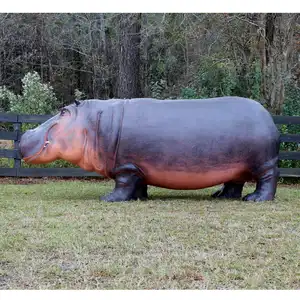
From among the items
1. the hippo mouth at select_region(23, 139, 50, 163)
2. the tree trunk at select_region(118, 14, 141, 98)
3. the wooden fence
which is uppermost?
the tree trunk at select_region(118, 14, 141, 98)

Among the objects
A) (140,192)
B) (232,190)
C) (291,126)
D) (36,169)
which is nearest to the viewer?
(140,192)

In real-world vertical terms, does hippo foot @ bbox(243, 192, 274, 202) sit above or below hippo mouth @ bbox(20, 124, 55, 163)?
below

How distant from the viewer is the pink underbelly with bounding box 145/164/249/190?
6.36 m

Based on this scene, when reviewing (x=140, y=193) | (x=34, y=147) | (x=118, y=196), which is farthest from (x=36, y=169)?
(x=118, y=196)

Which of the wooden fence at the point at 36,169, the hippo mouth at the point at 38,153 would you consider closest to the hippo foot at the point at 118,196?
the hippo mouth at the point at 38,153

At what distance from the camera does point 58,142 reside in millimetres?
6449

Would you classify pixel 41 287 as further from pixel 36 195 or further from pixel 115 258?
pixel 36 195

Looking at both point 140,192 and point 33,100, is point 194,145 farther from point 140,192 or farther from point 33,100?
point 33,100

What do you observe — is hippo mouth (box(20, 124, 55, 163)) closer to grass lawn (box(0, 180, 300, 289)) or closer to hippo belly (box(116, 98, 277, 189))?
grass lawn (box(0, 180, 300, 289))

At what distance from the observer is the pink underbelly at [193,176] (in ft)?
20.9

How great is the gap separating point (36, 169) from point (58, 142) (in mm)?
3285

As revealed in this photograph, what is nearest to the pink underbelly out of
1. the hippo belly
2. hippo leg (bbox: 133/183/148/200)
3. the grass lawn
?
the hippo belly

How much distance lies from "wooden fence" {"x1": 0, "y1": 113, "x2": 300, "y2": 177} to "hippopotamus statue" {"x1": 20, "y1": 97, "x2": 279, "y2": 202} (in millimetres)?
2959

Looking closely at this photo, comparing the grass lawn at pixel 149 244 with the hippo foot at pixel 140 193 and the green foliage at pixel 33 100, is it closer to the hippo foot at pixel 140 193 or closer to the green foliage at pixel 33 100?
the hippo foot at pixel 140 193
